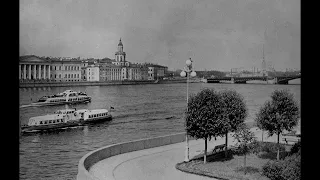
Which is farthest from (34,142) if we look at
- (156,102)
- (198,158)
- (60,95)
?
(156,102)

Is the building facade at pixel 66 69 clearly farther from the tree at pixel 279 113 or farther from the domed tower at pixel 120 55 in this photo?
the tree at pixel 279 113

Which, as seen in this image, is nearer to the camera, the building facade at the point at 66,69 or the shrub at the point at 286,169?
the shrub at the point at 286,169

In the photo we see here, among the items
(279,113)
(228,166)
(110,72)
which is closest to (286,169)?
(228,166)

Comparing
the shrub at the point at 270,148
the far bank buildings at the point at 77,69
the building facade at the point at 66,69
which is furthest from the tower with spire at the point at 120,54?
the shrub at the point at 270,148

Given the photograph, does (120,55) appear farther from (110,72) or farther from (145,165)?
(145,165)

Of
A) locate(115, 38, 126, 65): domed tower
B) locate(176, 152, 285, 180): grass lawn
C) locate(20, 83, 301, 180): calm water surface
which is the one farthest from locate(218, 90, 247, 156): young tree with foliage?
locate(115, 38, 126, 65): domed tower

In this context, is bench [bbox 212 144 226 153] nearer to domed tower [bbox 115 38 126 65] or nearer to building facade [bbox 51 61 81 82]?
domed tower [bbox 115 38 126 65]

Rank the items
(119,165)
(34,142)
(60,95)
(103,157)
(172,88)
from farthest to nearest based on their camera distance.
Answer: (172,88), (60,95), (34,142), (103,157), (119,165)
